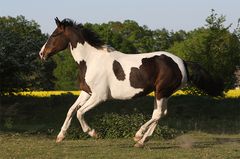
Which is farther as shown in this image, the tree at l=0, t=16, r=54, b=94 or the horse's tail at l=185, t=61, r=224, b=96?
the tree at l=0, t=16, r=54, b=94

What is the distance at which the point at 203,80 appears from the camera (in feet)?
38.6

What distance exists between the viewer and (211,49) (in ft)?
89.6

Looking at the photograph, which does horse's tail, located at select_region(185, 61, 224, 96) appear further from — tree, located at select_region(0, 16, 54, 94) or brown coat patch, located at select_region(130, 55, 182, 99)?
tree, located at select_region(0, 16, 54, 94)

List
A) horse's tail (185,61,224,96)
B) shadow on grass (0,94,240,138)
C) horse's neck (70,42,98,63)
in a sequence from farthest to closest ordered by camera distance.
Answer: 1. shadow on grass (0,94,240,138)
2. horse's tail (185,61,224,96)
3. horse's neck (70,42,98,63)

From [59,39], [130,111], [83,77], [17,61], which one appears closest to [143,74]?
[83,77]

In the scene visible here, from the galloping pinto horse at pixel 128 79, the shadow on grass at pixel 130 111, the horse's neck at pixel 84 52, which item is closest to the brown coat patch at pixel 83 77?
the galloping pinto horse at pixel 128 79

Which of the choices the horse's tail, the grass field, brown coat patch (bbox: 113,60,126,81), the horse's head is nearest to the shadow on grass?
the grass field

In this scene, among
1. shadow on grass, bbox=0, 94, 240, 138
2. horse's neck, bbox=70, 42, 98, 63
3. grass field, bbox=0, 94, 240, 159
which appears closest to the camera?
grass field, bbox=0, 94, 240, 159

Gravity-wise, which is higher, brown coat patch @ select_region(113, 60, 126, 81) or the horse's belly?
brown coat patch @ select_region(113, 60, 126, 81)

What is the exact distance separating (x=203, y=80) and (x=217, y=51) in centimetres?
1558

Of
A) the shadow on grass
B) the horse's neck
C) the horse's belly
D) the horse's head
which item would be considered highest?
the horse's head

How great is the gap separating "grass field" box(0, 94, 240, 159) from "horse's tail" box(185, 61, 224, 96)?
1.22m

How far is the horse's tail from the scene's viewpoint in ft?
37.3

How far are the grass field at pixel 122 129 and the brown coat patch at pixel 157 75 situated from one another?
46.9 inches
